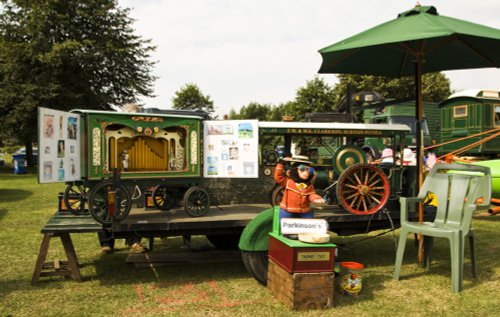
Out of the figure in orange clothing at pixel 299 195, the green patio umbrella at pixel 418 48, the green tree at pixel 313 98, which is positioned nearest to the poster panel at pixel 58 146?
the figure in orange clothing at pixel 299 195

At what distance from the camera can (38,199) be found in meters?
13.5

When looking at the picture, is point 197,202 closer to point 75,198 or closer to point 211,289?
point 211,289

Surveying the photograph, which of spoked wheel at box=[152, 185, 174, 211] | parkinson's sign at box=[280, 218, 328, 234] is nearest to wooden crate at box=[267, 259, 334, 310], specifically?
parkinson's sign at box=[280, 218, 328, 234]

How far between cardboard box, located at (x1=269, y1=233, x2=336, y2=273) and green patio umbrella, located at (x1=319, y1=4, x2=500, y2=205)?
2.39 m

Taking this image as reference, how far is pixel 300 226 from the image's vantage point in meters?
4.61

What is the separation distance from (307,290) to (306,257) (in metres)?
0.34

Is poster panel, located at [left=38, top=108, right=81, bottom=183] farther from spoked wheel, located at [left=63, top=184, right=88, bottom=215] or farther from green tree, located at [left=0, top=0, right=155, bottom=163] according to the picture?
green tree, located at [left=0, top=0, right=155, bottom=163]

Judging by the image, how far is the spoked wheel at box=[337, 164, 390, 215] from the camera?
566 centimetres

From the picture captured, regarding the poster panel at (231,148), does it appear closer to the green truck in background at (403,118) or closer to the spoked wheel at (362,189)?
the spoked wheel at (362,189)

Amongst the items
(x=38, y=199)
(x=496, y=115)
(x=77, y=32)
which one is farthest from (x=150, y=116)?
(x=77, y=32)

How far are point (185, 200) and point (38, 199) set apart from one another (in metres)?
9.98

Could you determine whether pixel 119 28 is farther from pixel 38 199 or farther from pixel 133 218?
pixel 133 218

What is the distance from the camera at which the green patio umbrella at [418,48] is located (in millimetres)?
5000

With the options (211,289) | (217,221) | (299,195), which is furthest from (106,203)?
(299,195)
